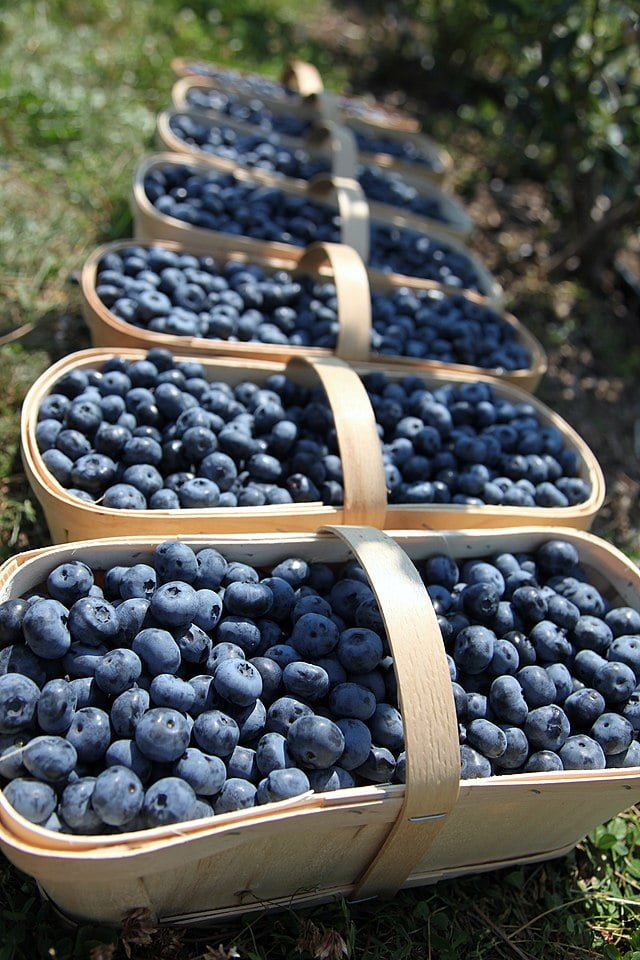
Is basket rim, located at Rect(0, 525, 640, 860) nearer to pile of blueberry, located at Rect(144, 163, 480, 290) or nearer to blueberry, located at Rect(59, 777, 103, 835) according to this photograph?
blueberry, located at Rect(59, 777, 103, 835)

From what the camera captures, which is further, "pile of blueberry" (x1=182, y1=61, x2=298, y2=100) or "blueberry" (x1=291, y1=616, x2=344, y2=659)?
"pile of blueberry" (x1=182, y1=61, x2=298, y2=100)

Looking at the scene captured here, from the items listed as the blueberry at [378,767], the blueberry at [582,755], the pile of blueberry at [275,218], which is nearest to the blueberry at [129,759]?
the blueberry at [378,767]

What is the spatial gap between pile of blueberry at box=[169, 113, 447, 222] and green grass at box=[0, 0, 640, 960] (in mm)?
491

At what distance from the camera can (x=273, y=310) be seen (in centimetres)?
282

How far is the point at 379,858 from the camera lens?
1.54 meters

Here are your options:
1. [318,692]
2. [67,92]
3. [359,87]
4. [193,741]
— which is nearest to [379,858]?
[318,692]

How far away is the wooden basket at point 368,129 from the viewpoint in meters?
3.96

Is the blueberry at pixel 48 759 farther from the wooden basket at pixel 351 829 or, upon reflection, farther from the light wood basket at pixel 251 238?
the light wood basket at pixel 251 238

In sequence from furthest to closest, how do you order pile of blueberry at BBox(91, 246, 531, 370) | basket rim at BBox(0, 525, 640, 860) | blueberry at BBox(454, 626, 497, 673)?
pile of blueberry at BBox(91, 246, 531, 370)
blueberry at BBox(454, 626, 497, 673)
basket rim at BBox(0, 525, 640, 860)

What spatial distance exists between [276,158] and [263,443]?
2.07 metres

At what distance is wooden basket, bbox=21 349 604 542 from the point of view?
189cm

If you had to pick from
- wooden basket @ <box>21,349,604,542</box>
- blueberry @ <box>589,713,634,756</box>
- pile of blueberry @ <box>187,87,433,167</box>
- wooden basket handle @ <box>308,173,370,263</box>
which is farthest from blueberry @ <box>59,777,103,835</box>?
pile of blueberry @ <box>187,87,433,167</box>

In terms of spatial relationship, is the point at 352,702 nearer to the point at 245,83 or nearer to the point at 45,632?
the point at 45,632

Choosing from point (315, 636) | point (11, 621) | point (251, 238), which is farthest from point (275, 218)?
point (11, 621)
